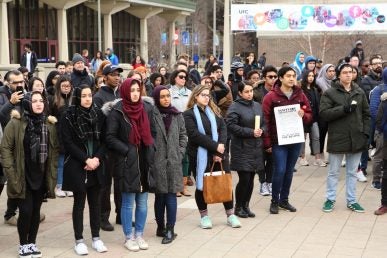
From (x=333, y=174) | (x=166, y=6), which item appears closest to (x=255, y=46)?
(x=166, y=6)

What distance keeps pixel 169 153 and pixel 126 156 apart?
61 centimetres

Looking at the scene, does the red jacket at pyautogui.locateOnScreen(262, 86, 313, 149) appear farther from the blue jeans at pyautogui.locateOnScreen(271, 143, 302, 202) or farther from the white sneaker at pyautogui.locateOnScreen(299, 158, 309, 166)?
the white sneaker at pyautogui.locateOnScreen(299, 158, 309, 166)

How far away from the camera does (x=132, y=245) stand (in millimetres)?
6633

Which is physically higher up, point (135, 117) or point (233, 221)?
point (135, 117)

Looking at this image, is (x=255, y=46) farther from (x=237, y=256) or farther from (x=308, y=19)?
(x=237, y=256)

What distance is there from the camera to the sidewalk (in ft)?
21.6

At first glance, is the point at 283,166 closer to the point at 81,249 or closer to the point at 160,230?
the point at 160,230

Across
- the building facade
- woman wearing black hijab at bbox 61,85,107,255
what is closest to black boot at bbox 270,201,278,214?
woman wearing black hijab at bbox 61,85,107,255

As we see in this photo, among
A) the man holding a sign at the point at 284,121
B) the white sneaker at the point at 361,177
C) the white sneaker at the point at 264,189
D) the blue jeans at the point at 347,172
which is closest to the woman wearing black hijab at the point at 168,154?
the man holding a sign at the point at 284,121

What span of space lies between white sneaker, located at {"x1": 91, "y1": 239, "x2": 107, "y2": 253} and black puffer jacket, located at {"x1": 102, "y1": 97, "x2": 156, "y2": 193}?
2.21 feet

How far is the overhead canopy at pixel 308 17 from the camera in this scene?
24297 mm

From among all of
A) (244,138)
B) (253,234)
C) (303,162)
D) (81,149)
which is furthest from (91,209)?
(303,162)

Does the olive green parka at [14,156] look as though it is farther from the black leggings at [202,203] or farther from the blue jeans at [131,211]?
the black leggings at [202,203]

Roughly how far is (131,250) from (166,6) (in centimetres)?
4052
